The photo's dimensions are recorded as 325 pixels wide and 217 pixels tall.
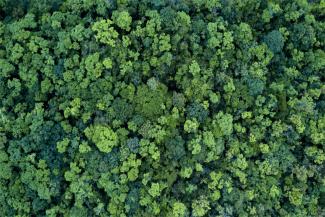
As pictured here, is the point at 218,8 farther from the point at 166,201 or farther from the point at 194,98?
the point at 166,201

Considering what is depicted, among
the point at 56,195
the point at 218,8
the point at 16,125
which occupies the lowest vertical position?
the point at 56,195

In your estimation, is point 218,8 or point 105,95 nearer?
point 105,95

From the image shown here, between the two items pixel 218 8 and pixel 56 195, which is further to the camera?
pixel 218 8

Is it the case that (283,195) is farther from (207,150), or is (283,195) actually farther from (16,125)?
(16,125)

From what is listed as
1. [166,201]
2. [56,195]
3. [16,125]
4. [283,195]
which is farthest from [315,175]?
[16,125]

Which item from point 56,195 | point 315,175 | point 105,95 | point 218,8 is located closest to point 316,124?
point 315,175

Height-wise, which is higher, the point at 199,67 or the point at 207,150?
the point at 199,67
